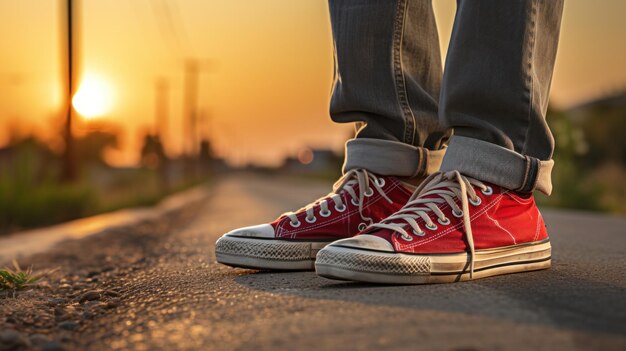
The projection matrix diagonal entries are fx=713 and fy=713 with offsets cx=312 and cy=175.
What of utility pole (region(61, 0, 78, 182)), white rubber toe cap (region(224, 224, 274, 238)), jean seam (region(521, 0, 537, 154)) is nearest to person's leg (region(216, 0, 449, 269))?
white rubber toe cap (region(224, 224, 274, 238))

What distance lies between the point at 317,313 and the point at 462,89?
720mm

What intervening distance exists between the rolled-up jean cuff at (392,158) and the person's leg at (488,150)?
0.20 metres

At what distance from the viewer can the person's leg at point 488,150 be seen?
1635 millimetres

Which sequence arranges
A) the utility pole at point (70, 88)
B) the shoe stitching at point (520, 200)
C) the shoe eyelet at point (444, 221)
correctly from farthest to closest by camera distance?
the utility pole at point (70, 88), the shoe stitching at point (520, 200), the shoe eyelet at point (444, 221)

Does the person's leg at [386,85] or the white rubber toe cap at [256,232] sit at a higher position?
the person's leg at [386,85]

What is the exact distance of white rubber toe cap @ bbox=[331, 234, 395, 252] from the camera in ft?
5.13

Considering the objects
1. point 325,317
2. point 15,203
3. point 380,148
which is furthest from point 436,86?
point 15,203

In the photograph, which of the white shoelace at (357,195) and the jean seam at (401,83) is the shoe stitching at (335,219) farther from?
the jean seam at (401,83)

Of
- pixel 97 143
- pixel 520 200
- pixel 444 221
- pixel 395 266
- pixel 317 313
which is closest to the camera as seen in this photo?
pixel 317 313

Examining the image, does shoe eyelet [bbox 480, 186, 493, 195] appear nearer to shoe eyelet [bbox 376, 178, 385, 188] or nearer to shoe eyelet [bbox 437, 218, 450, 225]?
shoe eyelet [bbox 437, 218, 450, 225]

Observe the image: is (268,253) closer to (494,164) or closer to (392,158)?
(392,158)

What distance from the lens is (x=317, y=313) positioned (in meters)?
1.26

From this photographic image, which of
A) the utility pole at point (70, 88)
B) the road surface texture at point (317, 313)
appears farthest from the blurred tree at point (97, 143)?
the road surface texture at point (317, 313)

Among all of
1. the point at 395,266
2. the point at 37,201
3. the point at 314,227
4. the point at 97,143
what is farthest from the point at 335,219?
the point at 97,143
